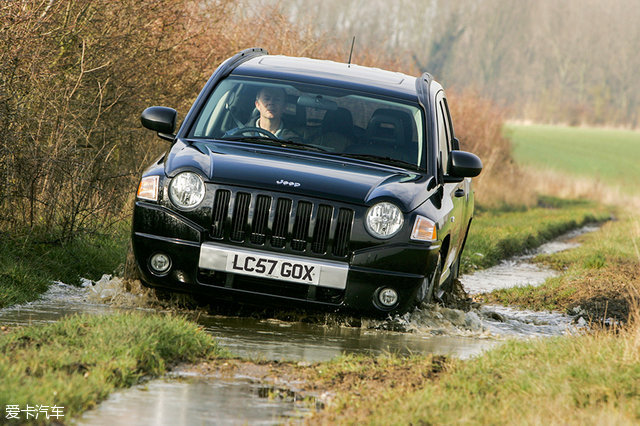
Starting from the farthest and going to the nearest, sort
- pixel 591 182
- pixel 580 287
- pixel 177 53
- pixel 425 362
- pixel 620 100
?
1. pixel 620 100
2. pixel 591 182
3. pixel 177 53
4. pixel 580 287
5. pixel 425 362

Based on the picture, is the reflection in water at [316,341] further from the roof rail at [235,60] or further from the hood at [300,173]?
the roof rail at [235,60]

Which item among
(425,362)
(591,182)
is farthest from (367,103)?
(591,182)

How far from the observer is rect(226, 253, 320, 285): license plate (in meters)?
6.64

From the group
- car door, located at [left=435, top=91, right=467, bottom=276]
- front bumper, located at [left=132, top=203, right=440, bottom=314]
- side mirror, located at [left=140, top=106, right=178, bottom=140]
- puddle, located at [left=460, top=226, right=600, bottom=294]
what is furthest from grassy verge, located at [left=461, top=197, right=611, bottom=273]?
front bumper, located at [left=132, top=203, right=440, bottom=314]

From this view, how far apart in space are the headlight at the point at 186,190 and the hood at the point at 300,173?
0.07 metres

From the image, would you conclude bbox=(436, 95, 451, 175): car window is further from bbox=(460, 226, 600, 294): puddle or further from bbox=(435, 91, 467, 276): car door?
bbox=(460, 226, 600, 294): puddle

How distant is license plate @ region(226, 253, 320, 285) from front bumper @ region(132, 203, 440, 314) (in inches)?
0.8

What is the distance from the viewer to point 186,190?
6.84 metres

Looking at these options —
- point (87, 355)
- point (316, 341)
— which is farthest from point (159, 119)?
point (87, 355)

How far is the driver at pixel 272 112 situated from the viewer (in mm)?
7941

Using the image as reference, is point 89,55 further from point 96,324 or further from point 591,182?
point 591,182

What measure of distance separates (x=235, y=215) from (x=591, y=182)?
46.2 meters

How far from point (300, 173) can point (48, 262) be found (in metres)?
3.09

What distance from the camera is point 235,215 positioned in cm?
676
